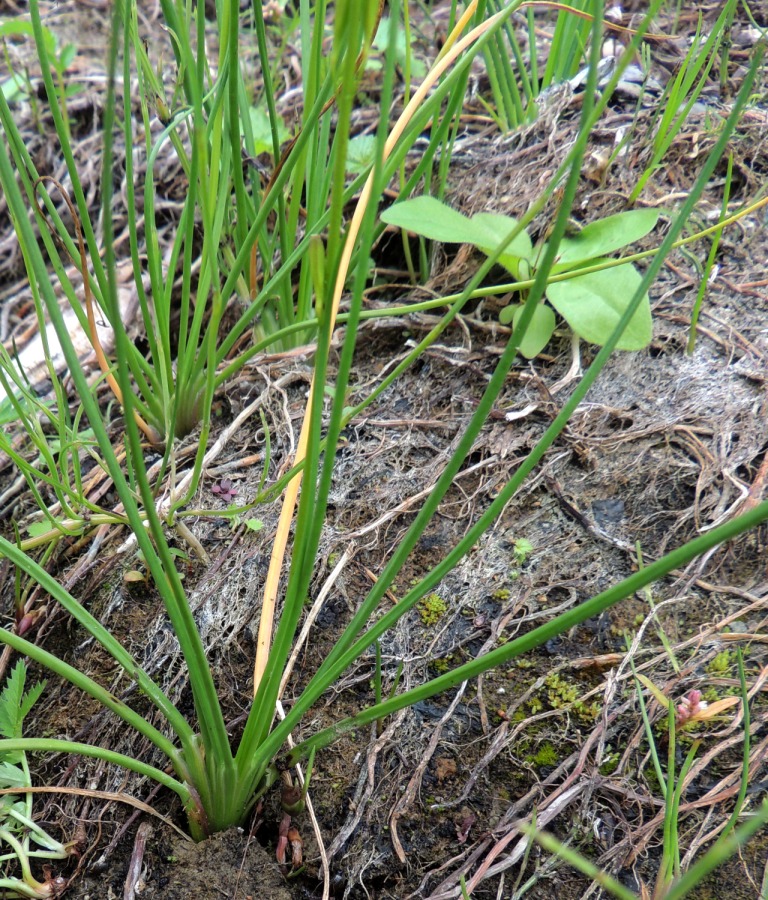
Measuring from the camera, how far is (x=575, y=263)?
937 mm

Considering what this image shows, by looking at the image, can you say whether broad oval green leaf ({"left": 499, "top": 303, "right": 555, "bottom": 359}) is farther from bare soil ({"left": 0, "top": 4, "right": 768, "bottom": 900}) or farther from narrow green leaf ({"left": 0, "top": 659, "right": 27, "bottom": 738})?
narrow green leaf ({"left": 0, "top": 659, "right": 27, "bottom": 738})

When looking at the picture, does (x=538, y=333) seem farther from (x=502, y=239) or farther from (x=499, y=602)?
(x=499, y=602)

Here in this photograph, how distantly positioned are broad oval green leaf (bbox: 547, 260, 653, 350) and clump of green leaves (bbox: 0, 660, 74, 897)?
2.63ft

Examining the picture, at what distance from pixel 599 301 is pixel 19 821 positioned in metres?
0.92

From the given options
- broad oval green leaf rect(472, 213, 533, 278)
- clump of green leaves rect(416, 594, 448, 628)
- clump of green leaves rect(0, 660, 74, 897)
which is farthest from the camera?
broad oval green leaf rect(472, 213, 533, 278)

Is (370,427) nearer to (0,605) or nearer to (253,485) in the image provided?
(253,485)

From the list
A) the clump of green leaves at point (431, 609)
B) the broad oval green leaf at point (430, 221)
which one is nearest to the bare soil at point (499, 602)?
the clump of green leaves at point (431, 609)

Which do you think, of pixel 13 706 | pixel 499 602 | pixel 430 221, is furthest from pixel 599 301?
pixel 13 706

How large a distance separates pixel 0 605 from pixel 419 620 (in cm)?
56

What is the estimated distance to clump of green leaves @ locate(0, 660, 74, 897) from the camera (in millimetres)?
671

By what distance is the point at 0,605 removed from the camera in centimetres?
88

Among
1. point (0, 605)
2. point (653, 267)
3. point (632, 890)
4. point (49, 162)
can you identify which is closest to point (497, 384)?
point (653, 267)

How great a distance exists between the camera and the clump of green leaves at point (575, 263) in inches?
34.8

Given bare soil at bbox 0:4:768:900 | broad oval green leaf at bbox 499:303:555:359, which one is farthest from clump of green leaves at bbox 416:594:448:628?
broad oval green leaf at bbox 499:303:555:359
